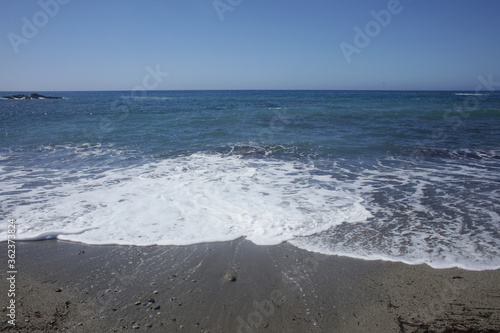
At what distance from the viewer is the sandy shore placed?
2.73 meters

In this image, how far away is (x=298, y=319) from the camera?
2799 mm

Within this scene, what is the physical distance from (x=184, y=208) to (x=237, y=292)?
2.67 m

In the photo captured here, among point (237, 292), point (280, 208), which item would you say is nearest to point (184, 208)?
point (280, 208)

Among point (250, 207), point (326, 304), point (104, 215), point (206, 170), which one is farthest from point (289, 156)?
point (326, 304)

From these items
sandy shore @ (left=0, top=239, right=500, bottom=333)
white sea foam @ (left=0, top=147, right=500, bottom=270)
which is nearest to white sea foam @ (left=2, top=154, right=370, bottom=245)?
white sea foam @ (left=0, top=147, right=500, bottom=270)

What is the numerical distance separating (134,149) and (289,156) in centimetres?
611

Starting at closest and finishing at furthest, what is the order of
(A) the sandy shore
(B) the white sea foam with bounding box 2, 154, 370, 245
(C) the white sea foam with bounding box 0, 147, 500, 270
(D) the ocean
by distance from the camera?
1. (A) the sandy shore
2. (C) the white sea foam with bounding box 0, 147, 500, 270
3. (D) the ocean
4. (B) the white sea foam with bounding box 2, 154, 370, 245

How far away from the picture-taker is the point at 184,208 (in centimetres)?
555

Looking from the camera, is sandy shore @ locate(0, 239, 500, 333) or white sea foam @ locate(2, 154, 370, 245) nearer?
sandy shore @ locate(0, 239, 500, 333)

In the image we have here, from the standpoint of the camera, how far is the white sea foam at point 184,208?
455 cm

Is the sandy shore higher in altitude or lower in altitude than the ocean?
lower

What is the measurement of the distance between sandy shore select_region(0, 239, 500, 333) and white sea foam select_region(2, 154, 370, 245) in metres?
0.44

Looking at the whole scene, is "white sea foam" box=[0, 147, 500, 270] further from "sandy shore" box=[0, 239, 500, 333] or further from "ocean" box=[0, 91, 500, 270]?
"sandy shore" box=[0, 239, 500, 333]

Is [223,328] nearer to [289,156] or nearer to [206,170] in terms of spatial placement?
[206,170]
